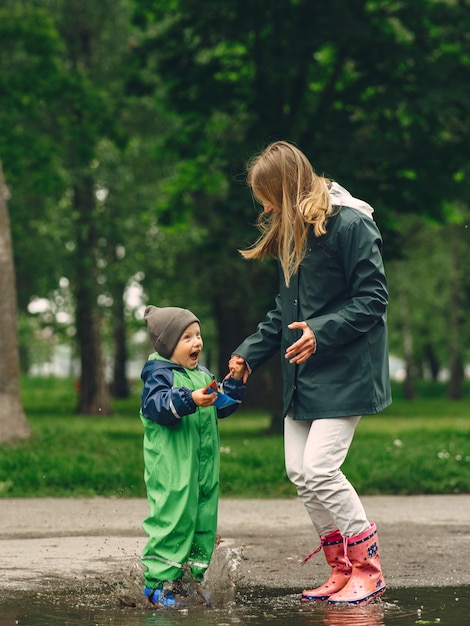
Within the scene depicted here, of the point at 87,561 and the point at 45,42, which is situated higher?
the point at 45,42

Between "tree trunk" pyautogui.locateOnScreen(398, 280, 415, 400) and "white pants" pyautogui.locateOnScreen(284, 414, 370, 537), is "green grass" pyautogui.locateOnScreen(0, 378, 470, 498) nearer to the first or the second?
"white pants" pyautogui.locateOnScreen(284, 414, 370, 537)

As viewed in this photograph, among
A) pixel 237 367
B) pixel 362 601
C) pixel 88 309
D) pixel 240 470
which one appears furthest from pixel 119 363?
pixel 362 601

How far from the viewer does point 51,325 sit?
36.8m

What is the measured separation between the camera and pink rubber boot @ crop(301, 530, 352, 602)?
5.03 m

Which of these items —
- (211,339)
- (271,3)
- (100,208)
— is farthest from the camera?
(211,339)

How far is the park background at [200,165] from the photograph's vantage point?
38.0 feet

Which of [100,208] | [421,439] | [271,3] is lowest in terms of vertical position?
[421,439]

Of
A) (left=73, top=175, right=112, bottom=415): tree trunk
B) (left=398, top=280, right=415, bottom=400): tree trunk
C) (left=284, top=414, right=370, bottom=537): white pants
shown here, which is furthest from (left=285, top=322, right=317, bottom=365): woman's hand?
(left=398, top=280, right=415, bottom=400): tree trunk

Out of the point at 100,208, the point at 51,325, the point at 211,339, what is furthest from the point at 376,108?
the point at 211,339

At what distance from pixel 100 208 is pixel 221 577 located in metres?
22.7

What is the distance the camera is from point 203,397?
4.77 meters

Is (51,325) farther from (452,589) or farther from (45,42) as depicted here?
(452,589)

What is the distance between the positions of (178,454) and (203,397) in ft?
1.09

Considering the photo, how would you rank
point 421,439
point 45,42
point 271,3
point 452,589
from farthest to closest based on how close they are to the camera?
point 45,42
point 271,3
point 421,439
point 452,589
